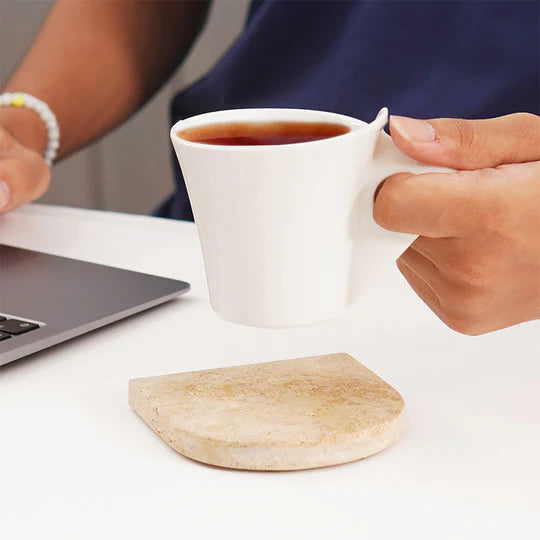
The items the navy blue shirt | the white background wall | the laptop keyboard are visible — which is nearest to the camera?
the laptop keyboard

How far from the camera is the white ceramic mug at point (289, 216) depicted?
33 centimetres

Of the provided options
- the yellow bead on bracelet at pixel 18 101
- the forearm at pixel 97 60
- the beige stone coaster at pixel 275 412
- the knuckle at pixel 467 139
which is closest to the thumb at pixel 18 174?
the yellow bead on bracelet at pixel 18 101

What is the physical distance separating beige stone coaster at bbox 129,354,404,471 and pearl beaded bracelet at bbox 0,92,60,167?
520 millimetres

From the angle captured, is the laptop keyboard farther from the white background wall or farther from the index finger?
the white background wall

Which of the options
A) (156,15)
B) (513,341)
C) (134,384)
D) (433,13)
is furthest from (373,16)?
(134,384)

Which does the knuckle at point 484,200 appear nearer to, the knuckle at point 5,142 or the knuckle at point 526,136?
the knuckle at point 526,136

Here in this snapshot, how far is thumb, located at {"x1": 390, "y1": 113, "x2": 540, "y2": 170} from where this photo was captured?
36 cm

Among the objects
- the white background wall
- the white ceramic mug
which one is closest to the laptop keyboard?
the white ceramic mug

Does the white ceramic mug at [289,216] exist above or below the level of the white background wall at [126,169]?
below

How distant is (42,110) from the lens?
87 cm

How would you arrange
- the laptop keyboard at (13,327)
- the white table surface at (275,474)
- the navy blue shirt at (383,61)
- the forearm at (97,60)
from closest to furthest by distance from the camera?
the white table surface at (275,474) < the laptop keyboard at (13,327) < the navy blue shirt at (383,61) < the forearm at (97,60)

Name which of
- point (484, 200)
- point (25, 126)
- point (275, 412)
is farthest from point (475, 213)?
point (25, 126)

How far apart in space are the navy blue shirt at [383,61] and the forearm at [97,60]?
0.36ft

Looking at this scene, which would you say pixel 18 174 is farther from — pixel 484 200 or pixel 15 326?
pixel 484 200
